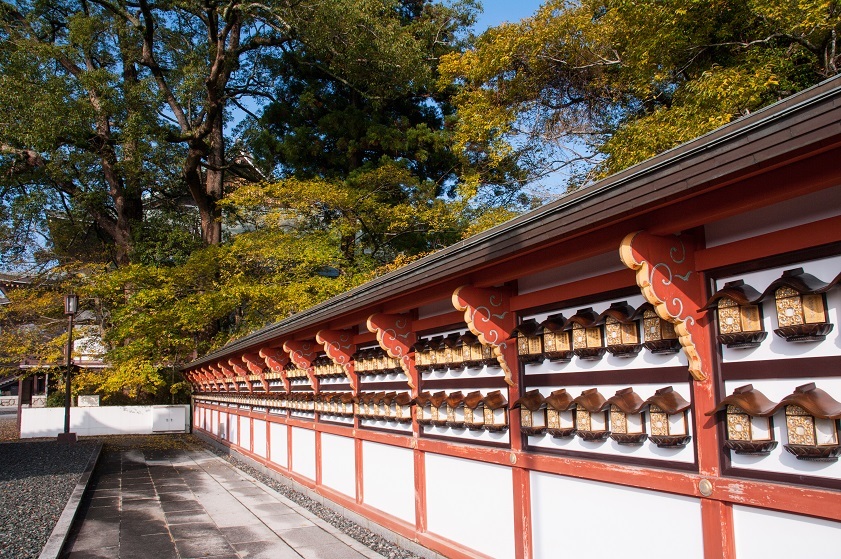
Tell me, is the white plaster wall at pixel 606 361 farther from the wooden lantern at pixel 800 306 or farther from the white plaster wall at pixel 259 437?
the white plaster wall at pixel 259 437

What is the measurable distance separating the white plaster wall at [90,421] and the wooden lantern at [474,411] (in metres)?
24.9

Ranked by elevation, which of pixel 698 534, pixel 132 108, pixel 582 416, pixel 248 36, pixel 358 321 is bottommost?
pixel 698 534

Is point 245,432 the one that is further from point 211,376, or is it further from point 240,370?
point 211,376

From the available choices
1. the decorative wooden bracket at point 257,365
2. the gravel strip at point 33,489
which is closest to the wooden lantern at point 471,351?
the gravel strip at point 33,489

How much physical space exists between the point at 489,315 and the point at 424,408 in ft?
6.62

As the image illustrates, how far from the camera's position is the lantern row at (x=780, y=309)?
3.04 meters

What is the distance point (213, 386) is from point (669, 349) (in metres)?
20.8

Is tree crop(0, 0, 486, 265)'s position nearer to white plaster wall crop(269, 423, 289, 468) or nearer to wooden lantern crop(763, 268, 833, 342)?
white plaster wall crop(269, 423, 289, 468)

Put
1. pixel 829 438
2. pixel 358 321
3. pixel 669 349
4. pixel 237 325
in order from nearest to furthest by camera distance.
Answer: pixel 829 438, pixel 669 349, pixel 358 321, pixel 237 325

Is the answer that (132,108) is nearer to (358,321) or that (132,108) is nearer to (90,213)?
(90,213)

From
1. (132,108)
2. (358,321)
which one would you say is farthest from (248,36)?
(358,321)

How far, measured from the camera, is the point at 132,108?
23844mm

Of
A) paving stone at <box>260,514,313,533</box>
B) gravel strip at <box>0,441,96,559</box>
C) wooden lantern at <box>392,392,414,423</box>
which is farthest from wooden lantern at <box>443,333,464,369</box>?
gravel strip at <box>0,441,96,559</box>

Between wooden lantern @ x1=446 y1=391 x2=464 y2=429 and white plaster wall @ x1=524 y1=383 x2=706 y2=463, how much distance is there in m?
1.15
